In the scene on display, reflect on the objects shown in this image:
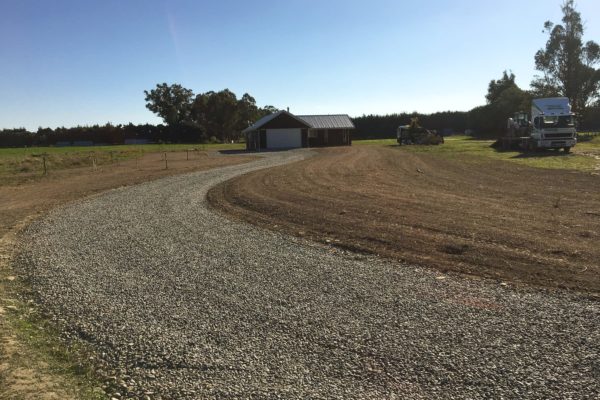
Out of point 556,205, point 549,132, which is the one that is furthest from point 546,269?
point 549,132

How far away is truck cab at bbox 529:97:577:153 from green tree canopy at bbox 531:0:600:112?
46502 millimetres

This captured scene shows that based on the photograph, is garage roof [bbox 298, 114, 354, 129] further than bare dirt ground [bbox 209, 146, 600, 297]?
Yes

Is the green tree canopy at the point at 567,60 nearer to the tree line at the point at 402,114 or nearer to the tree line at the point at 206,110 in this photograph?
the tree line at the point at 402,114

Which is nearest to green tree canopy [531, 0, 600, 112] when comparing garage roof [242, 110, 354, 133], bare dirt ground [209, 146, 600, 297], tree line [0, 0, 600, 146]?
tree line [0, 0, 600, 146]

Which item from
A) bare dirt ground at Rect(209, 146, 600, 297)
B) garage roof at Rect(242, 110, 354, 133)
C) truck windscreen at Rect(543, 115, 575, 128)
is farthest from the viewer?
garage roof at Rect(242, 110, 354, 133)

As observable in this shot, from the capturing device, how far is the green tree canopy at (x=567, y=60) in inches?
2908

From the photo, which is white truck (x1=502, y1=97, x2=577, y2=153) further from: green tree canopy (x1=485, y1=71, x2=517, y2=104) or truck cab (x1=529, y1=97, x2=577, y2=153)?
green tree canopy (x1=485, y1=71, x2=517, y2=104)

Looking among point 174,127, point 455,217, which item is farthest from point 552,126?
point 174,127

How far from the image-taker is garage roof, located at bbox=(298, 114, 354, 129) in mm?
65625

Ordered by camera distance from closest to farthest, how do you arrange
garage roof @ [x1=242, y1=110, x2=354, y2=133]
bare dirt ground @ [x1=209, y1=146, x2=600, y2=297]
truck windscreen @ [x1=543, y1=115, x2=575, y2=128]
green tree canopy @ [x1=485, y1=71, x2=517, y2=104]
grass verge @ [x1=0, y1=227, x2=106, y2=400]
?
grass verge @ [x1=0, y1=227, x2=106, y2=400] < bare dirt ground @ [x1=209, y1=146, x2=600, y2=297] < truck windscreen @ [x1=543, y1=115, x2=575, y2=128] < garage roof @ [x1=242, y1=110, x2=354, y2=133] < green tree canopy @ [x1=485, y1=71, x2=517, y2=104]

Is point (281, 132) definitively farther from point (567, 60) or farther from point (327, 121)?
point (567, 60)

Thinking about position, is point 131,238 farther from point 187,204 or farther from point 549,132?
point 549,132

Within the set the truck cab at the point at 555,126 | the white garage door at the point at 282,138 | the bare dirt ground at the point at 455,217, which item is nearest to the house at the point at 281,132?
the white garage door at the point at 282,138

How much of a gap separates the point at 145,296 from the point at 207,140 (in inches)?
4091
